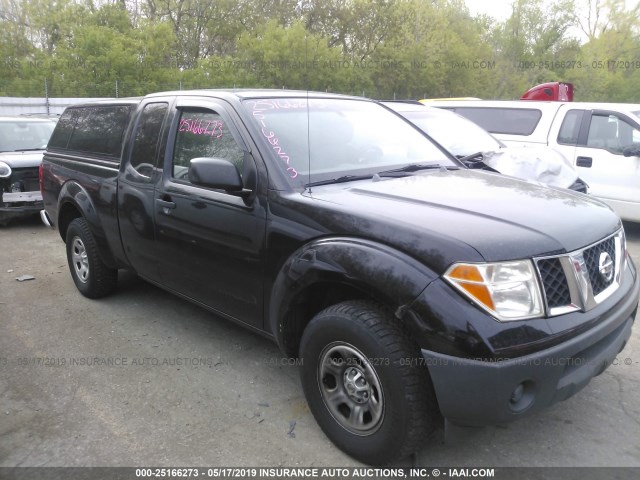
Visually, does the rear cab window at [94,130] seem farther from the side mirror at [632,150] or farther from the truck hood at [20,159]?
the side mirror at [632,150]

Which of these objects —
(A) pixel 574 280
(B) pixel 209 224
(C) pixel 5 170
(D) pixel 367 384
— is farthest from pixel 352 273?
(C) pixel 5 170

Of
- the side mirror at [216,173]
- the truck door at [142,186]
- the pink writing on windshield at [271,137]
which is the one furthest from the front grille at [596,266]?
the truck door at [142,186]

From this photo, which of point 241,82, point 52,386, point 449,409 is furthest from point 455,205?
point 241,82

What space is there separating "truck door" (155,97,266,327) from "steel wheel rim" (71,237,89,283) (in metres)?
1.38

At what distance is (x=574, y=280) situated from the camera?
236 cm

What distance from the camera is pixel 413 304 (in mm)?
2268

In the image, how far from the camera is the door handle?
7.39 m

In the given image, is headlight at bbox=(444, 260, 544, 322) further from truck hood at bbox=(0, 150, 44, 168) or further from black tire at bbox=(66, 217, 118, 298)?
truck hood at bbox=(0, 150, 44, 168)

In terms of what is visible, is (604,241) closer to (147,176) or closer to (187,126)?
(187,126)

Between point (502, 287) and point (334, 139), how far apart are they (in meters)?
1.59

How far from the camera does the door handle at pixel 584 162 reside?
7.39 meters

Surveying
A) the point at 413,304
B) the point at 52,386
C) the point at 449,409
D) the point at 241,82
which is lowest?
the point at 52,386

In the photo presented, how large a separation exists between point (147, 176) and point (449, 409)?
8.83 ft

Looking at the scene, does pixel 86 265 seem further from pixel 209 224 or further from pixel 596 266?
pixel 596 266
